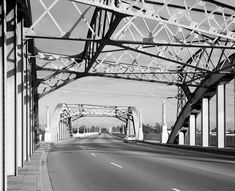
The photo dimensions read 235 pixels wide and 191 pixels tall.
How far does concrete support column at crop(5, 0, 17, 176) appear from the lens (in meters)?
14.9

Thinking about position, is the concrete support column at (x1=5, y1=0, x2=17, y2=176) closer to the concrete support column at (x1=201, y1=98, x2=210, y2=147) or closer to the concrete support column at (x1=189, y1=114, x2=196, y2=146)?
the concrete support column at (x1=201, y1=98, x2=210, y2=147)

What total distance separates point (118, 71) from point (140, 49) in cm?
1257

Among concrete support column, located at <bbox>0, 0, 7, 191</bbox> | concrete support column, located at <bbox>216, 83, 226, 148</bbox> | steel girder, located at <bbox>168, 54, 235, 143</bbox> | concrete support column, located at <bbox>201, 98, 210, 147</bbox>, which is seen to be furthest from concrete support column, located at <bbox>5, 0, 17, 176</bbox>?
concrete support column, located at <bbox>201, 98, 210, 147</bbox>

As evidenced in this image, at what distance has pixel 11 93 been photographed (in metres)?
15.7

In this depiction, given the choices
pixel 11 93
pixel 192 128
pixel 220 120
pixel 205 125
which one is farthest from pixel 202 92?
pixel 11 93

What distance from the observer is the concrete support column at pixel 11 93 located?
1491cm

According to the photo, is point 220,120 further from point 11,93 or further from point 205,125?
point 11,93

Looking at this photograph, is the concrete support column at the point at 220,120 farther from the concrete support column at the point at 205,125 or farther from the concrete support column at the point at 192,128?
the concrete support column at the point at 192,128

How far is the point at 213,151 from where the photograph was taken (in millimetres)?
36875

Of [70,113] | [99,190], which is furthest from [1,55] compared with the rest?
[70,113]

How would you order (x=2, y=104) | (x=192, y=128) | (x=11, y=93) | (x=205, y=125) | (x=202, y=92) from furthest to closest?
(x=192, y=128)
(x=202, y=92)
(x=205, y=125)
(x=11, y=93)
(x=2, y=104)

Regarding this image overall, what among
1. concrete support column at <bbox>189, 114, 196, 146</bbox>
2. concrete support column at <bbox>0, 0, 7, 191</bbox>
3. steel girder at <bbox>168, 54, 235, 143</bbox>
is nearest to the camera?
concrete support column at <bbox>0, 0, 7, 191</bbox>

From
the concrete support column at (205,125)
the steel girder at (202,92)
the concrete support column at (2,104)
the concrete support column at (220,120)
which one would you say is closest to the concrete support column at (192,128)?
the steel girder at (202,92)

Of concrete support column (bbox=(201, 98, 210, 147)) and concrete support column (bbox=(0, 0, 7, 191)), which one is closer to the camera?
concrete support column (bbox=(0, 0, 7, 191))
